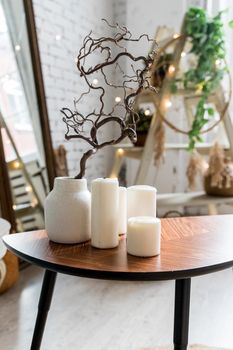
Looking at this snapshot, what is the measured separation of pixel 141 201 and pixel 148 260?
0.67ft

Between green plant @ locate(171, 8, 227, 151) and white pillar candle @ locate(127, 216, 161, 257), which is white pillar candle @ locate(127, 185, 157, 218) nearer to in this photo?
white pillar candle @ locate(127, 216, 161, 257)

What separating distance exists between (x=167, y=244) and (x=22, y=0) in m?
1.74

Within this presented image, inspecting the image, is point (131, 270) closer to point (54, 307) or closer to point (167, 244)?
point (167, 244)

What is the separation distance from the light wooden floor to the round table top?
1.80 ft

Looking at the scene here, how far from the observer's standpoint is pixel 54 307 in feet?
5.32

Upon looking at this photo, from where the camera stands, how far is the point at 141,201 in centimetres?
99

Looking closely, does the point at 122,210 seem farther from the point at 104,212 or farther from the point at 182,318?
the point at 182,318

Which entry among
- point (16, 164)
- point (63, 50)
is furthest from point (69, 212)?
point (63, 50)

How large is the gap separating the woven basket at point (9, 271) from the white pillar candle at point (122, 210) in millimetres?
939

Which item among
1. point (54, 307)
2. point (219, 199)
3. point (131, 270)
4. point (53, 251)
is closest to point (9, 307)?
point (54, 307)

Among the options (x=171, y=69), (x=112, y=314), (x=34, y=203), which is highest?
(x=171, y=69)

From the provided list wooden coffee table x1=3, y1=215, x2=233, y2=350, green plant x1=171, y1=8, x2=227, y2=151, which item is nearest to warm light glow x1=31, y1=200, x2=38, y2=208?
green plant x1=171, y1=8, x2=227, y2=151

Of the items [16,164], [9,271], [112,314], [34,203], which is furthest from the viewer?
[34,203]

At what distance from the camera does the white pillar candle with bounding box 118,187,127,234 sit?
0.96m
